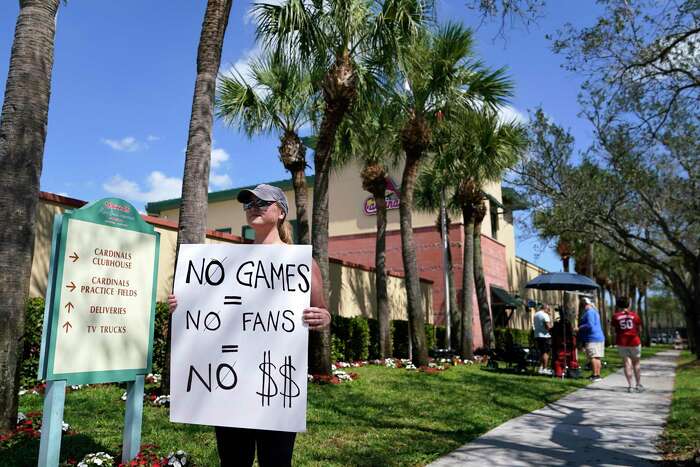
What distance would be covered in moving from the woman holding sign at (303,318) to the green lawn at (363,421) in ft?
6.46

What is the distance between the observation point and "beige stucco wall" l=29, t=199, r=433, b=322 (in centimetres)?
930

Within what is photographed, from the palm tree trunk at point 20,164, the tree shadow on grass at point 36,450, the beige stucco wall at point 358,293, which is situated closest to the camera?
the tree shadow on grass at point 36,450

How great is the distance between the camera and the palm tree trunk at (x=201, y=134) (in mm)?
7375

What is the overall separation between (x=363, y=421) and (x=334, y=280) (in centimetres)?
1056

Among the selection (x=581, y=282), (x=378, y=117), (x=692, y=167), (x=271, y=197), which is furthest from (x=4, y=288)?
(x=692, y=167)

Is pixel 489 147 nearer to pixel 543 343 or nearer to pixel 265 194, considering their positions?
→ pixel 543 343

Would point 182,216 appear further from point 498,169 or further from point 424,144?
point 498,169

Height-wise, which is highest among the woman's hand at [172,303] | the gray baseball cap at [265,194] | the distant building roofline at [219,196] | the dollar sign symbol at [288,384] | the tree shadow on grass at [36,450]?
the distant building roofline at [219,196]

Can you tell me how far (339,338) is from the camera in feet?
48.0

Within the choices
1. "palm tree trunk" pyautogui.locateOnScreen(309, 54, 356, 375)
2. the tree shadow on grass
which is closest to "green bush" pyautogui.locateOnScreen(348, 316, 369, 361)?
"palm tree trunk" pyautogui.locateOnScreen(309, 54, 356, 375)

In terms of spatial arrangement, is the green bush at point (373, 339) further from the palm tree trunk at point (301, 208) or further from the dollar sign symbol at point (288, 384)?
the dollar sign symbol at point (288, 384)

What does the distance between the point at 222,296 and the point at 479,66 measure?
13185mm

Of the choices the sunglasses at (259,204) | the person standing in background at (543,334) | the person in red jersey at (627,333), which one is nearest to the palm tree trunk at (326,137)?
the person in red jersey at (627,333)

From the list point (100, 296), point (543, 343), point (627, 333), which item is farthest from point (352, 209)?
point (100, 296)
